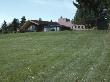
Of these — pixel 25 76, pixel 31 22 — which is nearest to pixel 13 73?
pixel 25 76

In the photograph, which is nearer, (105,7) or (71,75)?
(71,75)

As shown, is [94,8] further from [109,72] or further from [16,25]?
[109,72]

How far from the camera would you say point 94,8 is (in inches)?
3378

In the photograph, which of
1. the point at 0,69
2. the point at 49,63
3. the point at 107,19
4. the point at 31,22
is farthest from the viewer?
the point at 31,22

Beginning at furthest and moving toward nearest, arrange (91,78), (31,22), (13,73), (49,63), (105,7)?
(31,22) < (105,7) < (49,63) < (13,73) < (91,78)

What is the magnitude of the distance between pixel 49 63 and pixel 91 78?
516 cm

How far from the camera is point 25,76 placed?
14703mm

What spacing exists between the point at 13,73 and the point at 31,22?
9924cm

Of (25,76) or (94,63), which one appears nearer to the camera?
(25,76)

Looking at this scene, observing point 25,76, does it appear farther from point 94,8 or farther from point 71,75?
point 94,8

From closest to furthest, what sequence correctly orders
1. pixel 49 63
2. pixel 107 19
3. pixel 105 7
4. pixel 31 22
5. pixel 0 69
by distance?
pixel 0 69 < pixel 49 63 < pixel 105 7 < pixel 107 19 < pixel 31 22

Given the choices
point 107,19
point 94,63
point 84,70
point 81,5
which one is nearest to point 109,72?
point 84,70

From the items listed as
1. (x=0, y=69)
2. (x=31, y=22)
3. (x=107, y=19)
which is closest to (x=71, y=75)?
(x=0, y=69)

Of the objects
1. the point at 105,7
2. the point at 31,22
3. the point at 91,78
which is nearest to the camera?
the point at 91,78
